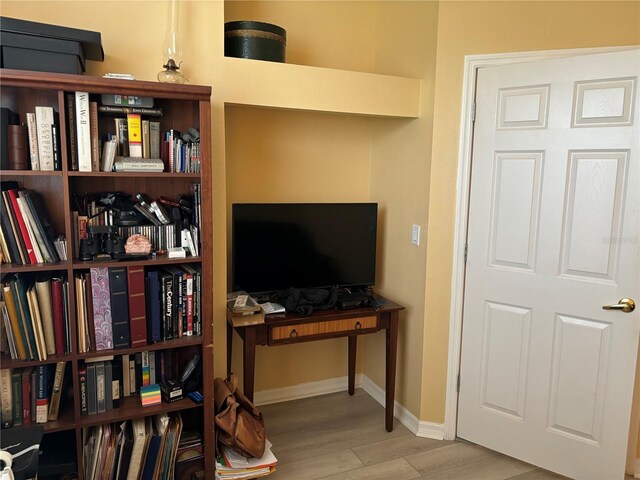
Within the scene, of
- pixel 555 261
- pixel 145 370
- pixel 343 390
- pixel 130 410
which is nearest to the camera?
pixel 130 410

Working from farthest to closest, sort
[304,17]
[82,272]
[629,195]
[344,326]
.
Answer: [304,17] → [344,326] → [629,195] → [82,272]

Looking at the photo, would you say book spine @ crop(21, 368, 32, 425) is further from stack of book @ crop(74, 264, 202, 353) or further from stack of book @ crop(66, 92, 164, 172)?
stack of book @ crop(66, 92, 164, 172)

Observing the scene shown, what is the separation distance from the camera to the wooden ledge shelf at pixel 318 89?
7.75 ft

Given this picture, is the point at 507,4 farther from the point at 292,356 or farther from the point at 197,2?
the point at 292,356

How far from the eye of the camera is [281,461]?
2.56m

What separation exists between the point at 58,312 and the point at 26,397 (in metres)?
0.36

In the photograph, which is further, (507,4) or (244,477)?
(507,4)

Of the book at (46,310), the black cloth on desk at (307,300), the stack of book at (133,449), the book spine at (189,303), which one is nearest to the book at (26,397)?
the book at (46,310)

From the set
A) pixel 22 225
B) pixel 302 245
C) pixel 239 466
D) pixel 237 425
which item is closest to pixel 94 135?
pixel 22 225

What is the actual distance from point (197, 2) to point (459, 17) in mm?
1328

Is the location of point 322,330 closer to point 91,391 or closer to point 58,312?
point 91,391

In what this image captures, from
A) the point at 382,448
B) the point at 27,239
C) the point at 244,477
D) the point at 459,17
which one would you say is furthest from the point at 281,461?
the point at 459,17

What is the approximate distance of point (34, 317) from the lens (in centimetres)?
187

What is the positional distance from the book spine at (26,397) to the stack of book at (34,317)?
0.10m
